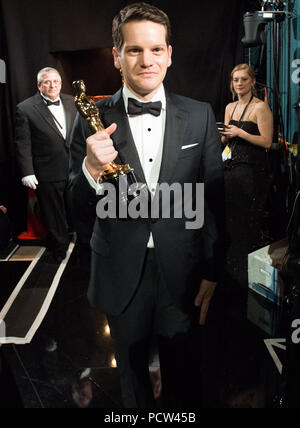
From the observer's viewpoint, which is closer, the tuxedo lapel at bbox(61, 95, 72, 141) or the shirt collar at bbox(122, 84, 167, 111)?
the shirt collar at bbox(122, 84, 167, 111)

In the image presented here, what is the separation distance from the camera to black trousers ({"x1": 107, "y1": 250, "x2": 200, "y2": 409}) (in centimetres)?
165

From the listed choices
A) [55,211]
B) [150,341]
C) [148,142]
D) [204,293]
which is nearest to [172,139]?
[148,142]

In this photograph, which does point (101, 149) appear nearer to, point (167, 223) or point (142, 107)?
point (142, 107)

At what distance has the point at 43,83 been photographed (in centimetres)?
404

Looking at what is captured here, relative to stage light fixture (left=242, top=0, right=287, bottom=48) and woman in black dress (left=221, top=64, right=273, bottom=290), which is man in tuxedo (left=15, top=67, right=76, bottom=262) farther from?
stage light fixture (left=242, top=0, right=287, bottom=48)

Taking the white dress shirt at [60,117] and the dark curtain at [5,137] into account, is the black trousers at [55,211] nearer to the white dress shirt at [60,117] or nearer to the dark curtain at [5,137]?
the white dress shirt at [60,117]

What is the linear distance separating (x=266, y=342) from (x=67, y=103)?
10.0 ft

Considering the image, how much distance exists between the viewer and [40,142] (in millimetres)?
4180

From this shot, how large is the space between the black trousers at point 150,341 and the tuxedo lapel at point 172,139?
1.10 ft

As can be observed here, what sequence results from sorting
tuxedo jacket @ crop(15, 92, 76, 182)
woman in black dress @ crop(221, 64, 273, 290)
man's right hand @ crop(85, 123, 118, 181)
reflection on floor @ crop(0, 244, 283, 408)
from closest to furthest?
man's right hand @ crop(85, 123, 118, 181)
reflection on floor @ crop(0, 244, 283, 408)
woman in black dress @ crop(221, 64, 273, 290)
tuxedo jacket @ crop(15, 92, 76, 182)

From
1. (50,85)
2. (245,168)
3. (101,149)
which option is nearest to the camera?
(101,149)

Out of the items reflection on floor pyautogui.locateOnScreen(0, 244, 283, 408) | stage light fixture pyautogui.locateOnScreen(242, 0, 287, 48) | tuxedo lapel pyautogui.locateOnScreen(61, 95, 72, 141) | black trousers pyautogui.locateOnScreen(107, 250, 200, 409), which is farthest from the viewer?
tuxedo lapel pyautogui.locateOnScreen(61, 95, 72, 141)

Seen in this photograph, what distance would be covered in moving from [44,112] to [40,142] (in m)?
0.31

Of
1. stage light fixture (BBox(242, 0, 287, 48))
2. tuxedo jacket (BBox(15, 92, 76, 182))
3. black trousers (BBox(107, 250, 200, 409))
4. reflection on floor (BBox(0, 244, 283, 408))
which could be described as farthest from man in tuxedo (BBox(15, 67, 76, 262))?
black trousers (BBox(107, 250, 200, 409))
